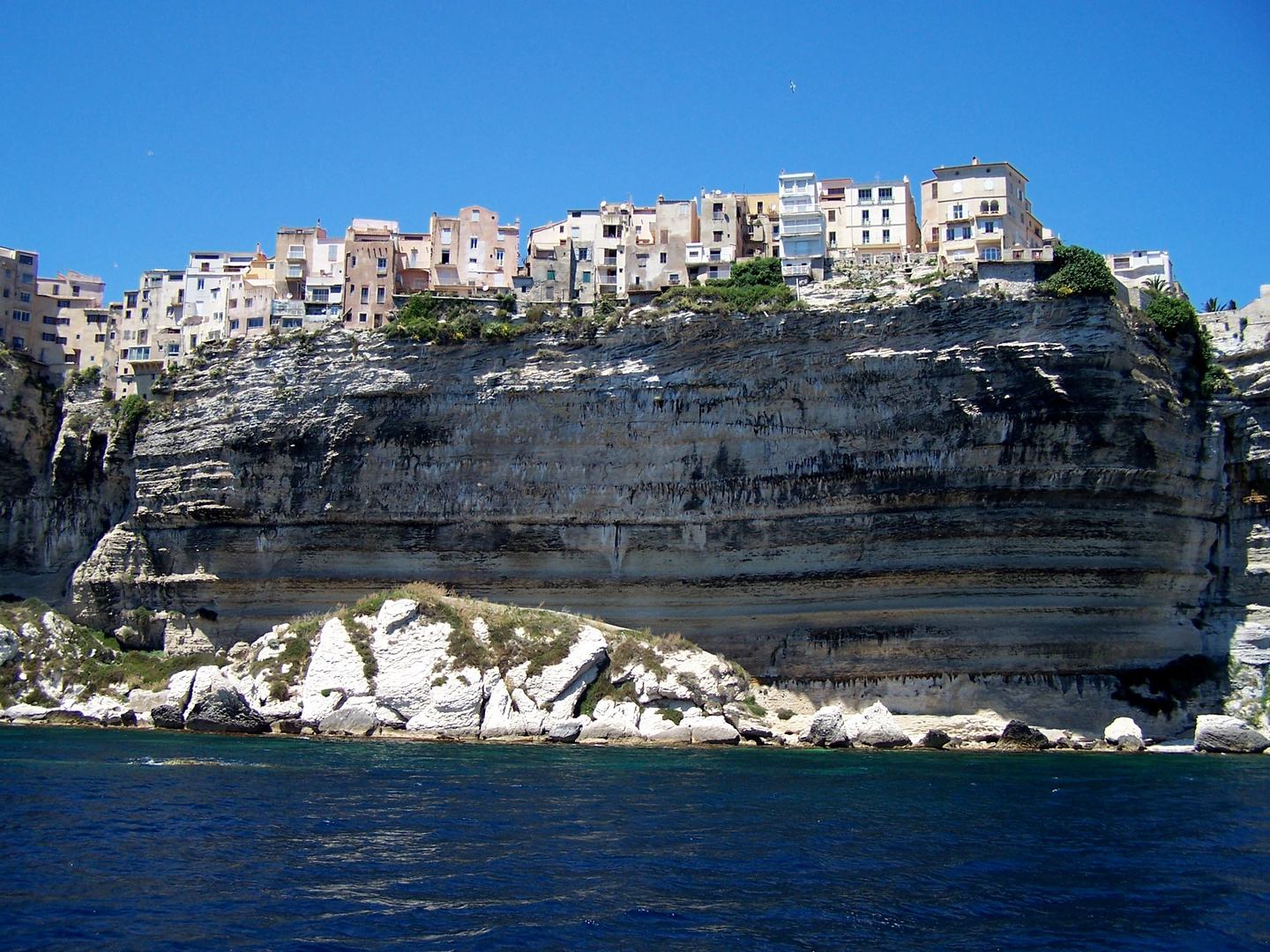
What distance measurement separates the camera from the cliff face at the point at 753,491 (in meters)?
40.9

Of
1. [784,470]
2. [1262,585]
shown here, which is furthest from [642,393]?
[1262,585]

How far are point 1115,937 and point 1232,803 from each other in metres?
12.4

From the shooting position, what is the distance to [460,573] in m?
48.6

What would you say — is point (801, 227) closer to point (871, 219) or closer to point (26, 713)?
point (871, 219)

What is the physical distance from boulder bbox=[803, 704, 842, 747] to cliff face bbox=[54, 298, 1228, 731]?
12.6 feet

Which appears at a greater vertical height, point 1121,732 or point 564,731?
point 1121,732

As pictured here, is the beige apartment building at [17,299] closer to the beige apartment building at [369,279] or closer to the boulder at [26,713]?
the beige apartment building at [369,279]

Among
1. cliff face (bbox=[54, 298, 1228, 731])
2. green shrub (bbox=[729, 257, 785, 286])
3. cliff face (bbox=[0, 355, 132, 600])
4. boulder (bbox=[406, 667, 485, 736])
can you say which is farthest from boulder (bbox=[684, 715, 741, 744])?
cliff face (bbox=[0, 355, 132, 600])

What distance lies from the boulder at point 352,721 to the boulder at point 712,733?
10643 mm

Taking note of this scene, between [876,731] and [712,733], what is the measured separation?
5490 mm

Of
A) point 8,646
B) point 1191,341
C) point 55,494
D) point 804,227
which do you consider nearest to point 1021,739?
point 1191,341

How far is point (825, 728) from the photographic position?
39312mm

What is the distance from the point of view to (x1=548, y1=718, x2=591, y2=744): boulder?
3853 centimetres

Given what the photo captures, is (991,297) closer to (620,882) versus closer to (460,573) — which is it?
(460,573)
